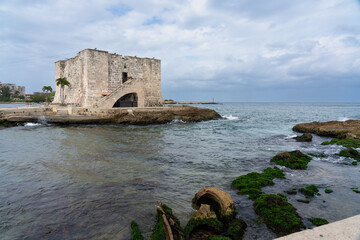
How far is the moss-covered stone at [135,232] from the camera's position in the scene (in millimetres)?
3593

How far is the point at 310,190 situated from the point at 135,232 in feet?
14.2

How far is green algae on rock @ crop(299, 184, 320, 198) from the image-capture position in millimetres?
5305

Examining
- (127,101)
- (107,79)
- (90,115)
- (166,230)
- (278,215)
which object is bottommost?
(278,215)

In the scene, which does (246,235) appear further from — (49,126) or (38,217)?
(49,126)

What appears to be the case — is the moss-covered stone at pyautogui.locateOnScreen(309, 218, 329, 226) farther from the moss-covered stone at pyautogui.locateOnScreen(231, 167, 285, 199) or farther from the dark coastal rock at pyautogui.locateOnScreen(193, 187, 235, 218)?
the dark coastal rock at pyautogui.locateOnScreen(193, 187, 235, 218)

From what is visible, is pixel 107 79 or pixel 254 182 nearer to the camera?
pixel 254 182

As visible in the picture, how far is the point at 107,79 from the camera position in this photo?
2295 centimetres

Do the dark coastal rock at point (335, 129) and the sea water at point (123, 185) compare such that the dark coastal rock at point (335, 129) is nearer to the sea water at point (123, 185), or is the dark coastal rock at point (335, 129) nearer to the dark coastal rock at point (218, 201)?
the sea water at point (123, 185)

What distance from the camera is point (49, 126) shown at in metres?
18.4

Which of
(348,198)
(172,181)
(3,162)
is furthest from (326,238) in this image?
(3,162)

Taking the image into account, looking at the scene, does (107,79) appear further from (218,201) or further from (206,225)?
(206,225)

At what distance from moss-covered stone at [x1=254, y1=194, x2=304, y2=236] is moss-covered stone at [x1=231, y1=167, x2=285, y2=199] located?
60cm

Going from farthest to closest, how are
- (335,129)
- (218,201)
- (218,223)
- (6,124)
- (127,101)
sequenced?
(127,101), (6,124), (335,129), (218,201), (218,223)

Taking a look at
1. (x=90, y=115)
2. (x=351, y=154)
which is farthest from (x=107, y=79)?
(x=351, y=154)
